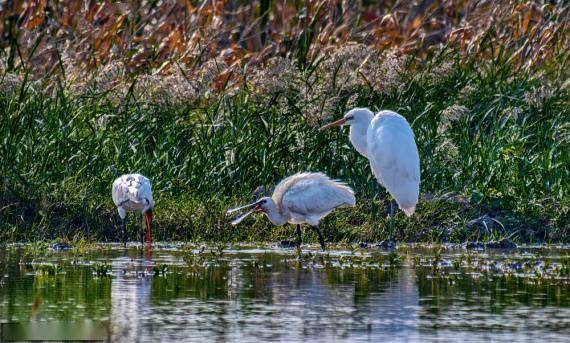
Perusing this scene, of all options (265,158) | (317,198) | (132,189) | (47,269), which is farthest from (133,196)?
(47,269)

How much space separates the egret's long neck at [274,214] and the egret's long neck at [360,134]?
1.30 meters

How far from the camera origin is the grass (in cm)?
1328

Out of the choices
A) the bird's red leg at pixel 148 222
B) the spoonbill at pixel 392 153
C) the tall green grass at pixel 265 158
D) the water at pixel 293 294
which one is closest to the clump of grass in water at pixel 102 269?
the water at pixel 293 294

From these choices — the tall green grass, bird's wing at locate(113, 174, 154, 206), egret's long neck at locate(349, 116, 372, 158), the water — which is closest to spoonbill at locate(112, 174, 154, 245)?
bird's wing at locate(113, 174, 154, 206)

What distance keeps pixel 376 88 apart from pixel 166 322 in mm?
7902

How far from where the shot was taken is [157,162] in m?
14.4

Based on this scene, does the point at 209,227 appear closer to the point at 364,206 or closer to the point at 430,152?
the point at 364,206

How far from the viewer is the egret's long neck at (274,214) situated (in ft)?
42.0

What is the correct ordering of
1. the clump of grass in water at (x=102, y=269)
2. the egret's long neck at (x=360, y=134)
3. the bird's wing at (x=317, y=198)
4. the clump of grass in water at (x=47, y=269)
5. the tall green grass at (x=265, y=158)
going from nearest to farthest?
the clump of grass in water at (x=102, y=269), the clump of grass in water at (x=47, y=269), the bird's wing at (x=317, y=198), the tall green grass at (x=265, y=158), the egret's long neck at (x=360, y=134)

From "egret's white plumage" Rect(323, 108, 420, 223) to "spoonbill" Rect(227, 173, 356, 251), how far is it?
50 cm

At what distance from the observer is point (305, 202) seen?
12586mm

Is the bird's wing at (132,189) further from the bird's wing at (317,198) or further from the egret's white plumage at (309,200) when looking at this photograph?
the bird's wing at (317,198)

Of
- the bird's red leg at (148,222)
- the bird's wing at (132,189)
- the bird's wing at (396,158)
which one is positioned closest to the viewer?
the bird's wing at (132,189)

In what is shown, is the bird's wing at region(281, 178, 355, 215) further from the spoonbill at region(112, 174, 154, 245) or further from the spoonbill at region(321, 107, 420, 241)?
the spoonbill at region(112, 174, 154, 245)
